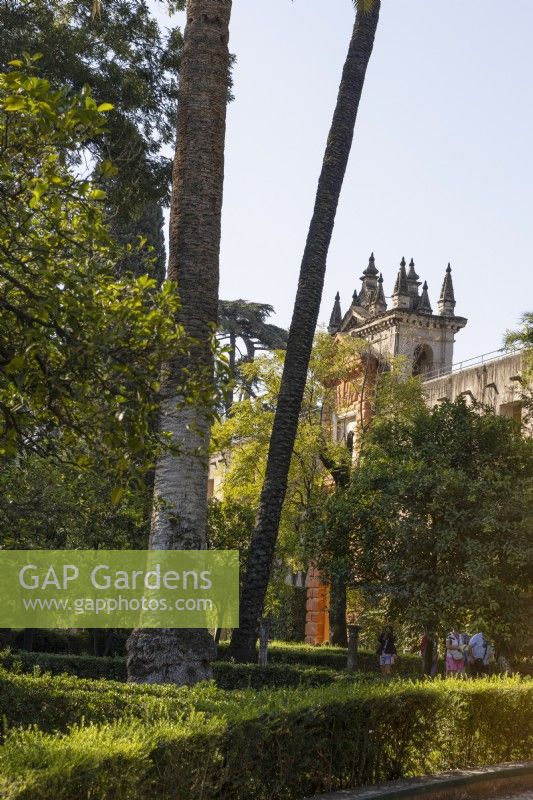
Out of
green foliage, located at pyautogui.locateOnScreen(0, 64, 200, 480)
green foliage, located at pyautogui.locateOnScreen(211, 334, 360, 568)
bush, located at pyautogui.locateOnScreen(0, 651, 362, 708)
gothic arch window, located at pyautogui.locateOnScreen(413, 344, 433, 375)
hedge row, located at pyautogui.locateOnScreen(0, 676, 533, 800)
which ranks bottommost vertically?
hedge row, located at pyautogui.locateOnScreen(0, 676, 533, 800)

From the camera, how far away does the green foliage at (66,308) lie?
7188 mm

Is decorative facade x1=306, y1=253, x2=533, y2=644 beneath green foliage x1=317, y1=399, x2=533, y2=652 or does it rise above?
above

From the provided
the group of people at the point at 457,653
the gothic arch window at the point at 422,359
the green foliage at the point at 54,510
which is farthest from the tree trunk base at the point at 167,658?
the gothic arch window at the point at 422,359

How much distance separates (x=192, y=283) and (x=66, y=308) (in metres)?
5.42

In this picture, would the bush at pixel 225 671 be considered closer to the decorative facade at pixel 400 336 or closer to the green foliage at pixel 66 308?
the green foliage at pixel 66 308

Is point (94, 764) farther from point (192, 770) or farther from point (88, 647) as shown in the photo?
point (88, 647)

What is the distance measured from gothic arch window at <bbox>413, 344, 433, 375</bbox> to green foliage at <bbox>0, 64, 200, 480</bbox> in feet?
110

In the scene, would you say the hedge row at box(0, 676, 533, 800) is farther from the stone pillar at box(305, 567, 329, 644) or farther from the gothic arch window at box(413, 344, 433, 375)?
the stone pillar at box(305, 567, 329, 644)

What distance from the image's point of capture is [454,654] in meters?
23.0

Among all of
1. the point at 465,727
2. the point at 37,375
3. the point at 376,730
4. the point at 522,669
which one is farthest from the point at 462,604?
the point at 37,375

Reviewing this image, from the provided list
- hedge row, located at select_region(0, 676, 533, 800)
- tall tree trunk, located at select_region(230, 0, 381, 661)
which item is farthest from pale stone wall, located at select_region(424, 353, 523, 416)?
hedge row, located at select_region(0, 676, 533, 800)

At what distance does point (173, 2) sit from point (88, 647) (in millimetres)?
17854

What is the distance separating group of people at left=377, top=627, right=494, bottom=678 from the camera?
21.7 meters

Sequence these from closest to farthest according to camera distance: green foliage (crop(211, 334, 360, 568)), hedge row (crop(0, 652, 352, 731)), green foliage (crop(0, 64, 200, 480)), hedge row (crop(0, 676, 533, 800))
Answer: hedge row (crop(0, 676, 533, 800)) → green foliage (crop(0, 64, 200, 480)) → hedge row (crop(0, 652, 352, 731)) → green foliage (crop(211, 334, 360, 568))
